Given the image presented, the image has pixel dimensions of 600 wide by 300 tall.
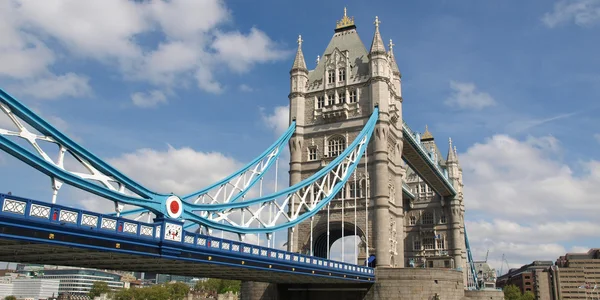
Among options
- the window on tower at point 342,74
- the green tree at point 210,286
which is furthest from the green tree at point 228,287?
the window on tower at point 342,74

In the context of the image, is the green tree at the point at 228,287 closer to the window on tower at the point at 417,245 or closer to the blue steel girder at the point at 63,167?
the window on tower at the point at 417,245

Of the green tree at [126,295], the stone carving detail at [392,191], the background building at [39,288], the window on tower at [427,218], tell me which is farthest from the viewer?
the background building at [39,288]

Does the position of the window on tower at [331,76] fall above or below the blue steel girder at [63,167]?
above

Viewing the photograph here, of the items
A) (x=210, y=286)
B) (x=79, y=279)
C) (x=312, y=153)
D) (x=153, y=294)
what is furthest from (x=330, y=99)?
(x=79, y=279)

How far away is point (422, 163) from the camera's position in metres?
62.0

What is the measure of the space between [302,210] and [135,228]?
26499mm

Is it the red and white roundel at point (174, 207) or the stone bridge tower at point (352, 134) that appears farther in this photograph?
the stone bridge tower at point (352, 134)

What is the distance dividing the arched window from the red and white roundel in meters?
24.4

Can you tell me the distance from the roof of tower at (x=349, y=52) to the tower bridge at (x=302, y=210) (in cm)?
13

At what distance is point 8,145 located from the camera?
57.9 feet

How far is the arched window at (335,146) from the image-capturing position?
46656mm

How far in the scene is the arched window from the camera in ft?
153

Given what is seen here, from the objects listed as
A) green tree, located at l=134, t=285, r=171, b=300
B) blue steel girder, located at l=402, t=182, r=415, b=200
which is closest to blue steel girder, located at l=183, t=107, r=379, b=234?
blue steel girder, located at l=402, t=182, r=415, b=200

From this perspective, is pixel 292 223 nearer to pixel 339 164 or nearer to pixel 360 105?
pixel 339 164
